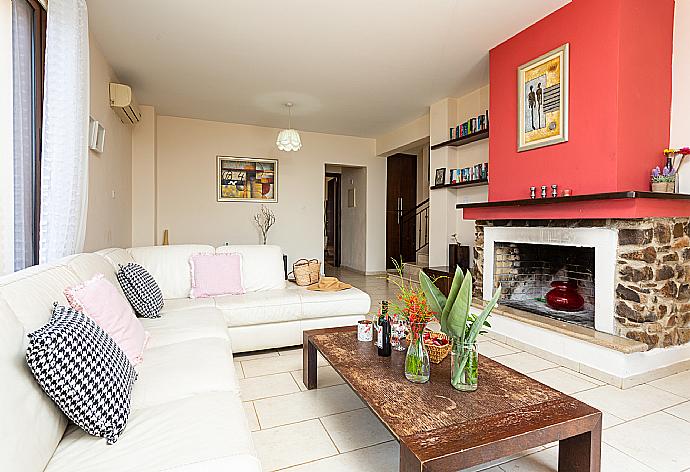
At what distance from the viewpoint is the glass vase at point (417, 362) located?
5.30 feet

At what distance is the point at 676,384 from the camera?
8.23 feet

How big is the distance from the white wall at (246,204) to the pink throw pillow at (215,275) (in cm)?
293

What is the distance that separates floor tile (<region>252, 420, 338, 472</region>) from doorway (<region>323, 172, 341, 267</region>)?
6533mm

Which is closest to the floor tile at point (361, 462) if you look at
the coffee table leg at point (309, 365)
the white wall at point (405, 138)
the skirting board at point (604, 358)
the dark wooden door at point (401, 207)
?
the coffee table leg at point (309, 365)

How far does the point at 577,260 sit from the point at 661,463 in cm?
221

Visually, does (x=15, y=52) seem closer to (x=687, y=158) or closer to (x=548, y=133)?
(x=548, y=133)

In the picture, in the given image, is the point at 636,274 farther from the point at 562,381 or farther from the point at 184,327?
the point at 184,327

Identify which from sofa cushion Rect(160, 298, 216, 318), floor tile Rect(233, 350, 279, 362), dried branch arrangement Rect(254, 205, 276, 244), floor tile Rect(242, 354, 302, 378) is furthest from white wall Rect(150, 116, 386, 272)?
floor tile Rect(242, 354, 302, 378)

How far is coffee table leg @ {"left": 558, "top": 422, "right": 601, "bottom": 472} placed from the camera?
1371 mm

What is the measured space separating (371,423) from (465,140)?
3.91 meters

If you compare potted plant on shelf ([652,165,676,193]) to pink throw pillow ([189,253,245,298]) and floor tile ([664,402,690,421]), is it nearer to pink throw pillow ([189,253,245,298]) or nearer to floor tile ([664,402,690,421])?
floor tile ([664,402,690,421])

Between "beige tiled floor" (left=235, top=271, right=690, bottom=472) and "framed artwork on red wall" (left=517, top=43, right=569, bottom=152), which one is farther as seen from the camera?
"framed artwork on red wall" (left=517, top=43, right=569, bottom=152)

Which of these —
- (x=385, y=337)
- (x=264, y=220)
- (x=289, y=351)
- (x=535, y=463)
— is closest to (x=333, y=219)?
(x=264, y=220)

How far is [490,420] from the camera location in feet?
4.25
